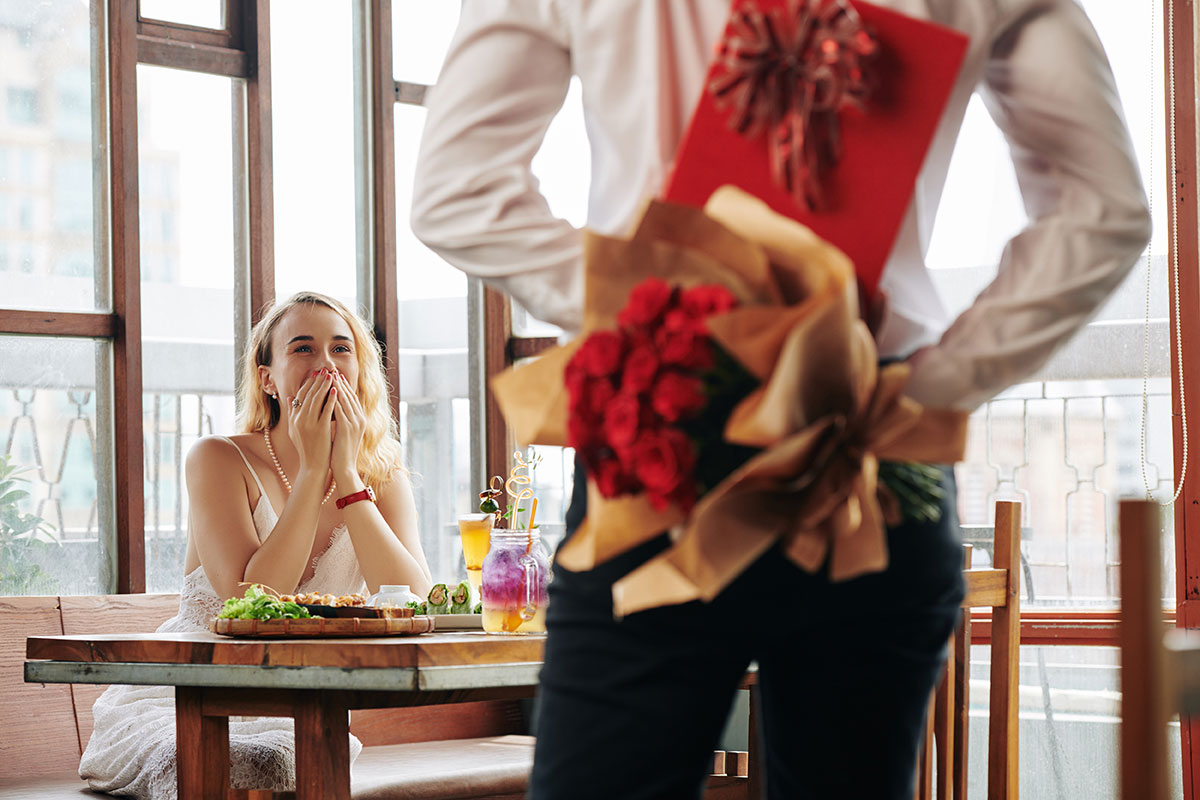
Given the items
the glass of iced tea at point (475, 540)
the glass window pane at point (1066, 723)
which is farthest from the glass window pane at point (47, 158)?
the glass window pane at point (1066, 723)

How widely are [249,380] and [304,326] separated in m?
0.24

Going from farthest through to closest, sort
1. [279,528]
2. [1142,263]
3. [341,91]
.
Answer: [341,91]
[1142,263]
[279,528]

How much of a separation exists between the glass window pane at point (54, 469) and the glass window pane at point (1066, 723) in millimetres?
2322

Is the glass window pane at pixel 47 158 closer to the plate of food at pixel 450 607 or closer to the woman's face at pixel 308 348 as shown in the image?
the woman's face at pixel 308 348

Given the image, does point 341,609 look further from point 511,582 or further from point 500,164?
point 500,164

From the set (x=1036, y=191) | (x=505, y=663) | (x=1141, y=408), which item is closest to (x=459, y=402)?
(x=1141, y=408)

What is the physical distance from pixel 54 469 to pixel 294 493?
0.92 meters

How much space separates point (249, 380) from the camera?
128 inches

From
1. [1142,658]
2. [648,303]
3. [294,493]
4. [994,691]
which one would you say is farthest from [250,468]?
[1142,658]

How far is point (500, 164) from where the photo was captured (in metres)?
1.02

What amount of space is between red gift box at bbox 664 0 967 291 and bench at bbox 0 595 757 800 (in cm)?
162

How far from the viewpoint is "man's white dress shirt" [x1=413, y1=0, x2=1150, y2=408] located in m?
0.97

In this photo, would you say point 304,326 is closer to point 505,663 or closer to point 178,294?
point 178,294

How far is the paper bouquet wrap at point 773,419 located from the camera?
80 cm
